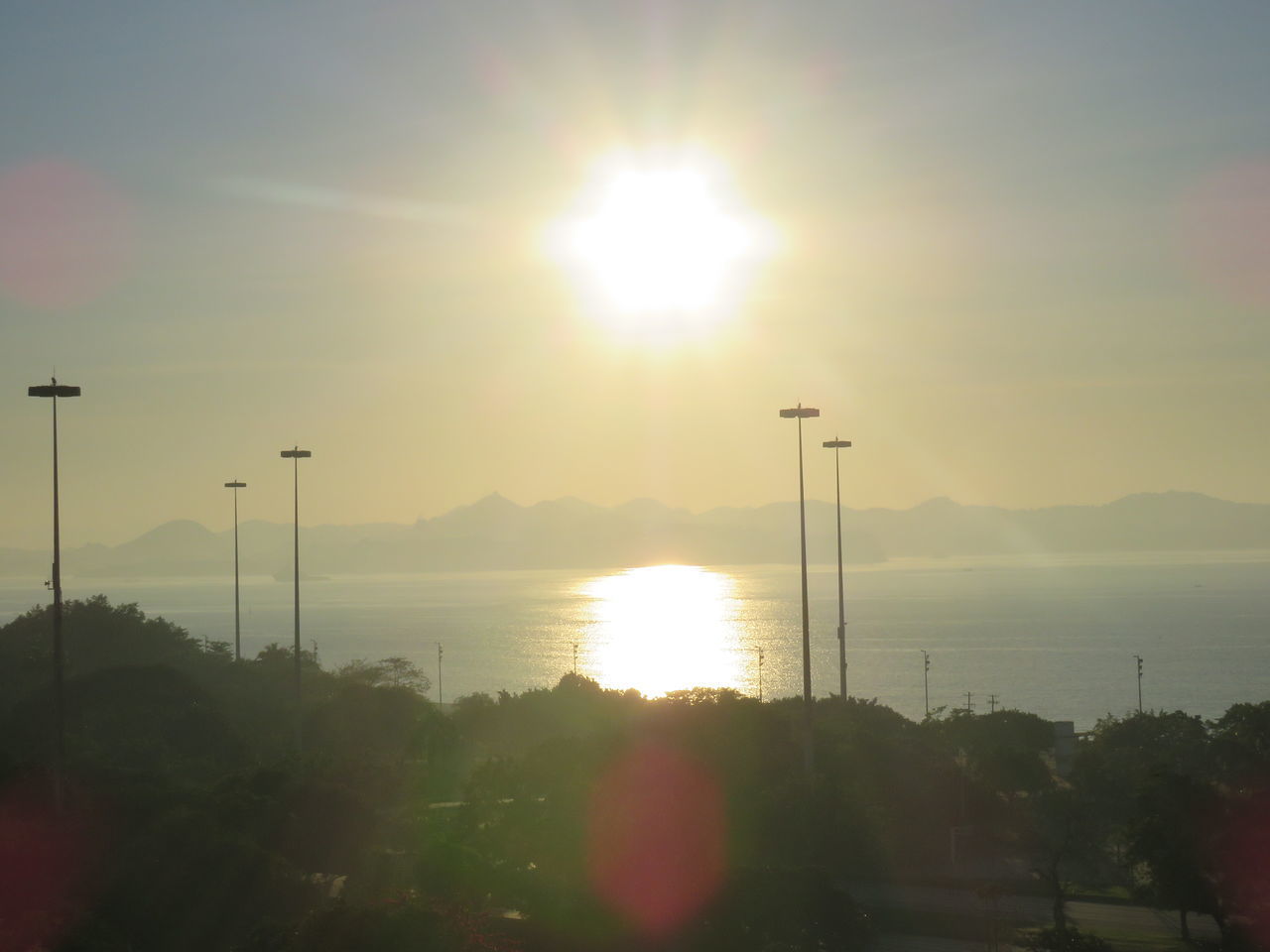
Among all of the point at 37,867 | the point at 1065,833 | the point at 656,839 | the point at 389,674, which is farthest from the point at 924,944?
the point at 389,674

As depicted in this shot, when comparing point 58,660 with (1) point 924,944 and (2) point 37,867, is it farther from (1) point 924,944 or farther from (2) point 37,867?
(1) point 924,944

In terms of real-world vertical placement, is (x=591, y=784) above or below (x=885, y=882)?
above

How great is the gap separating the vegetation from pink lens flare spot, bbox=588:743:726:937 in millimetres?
85

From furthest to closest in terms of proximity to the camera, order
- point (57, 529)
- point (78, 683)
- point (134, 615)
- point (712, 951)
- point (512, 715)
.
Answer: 1. point (134, 615)
2. point (512, 715)
3. point (78, 683)
4. point (57, 529)
5. point (712, 951)

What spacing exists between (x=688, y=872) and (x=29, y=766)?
55.3 feet

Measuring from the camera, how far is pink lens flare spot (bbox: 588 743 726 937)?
902 inches

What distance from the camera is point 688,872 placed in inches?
966

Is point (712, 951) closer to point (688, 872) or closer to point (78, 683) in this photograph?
point (688, 872)

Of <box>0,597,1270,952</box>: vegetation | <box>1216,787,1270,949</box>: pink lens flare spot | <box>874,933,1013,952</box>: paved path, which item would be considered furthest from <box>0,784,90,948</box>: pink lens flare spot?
<box>1216,787,1270,949</box>: pink lens flare spot

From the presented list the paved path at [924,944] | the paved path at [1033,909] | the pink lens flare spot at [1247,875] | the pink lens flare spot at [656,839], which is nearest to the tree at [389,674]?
the pink lens flare spot at [656,839]

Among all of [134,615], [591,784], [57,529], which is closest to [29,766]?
[57,529]

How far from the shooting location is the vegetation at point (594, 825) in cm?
2200

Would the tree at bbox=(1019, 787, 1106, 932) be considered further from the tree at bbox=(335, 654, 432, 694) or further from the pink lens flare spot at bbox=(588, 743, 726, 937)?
the tree at bbox=(335, 654, 432, 694)

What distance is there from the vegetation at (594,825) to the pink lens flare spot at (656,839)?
0.08 metres
